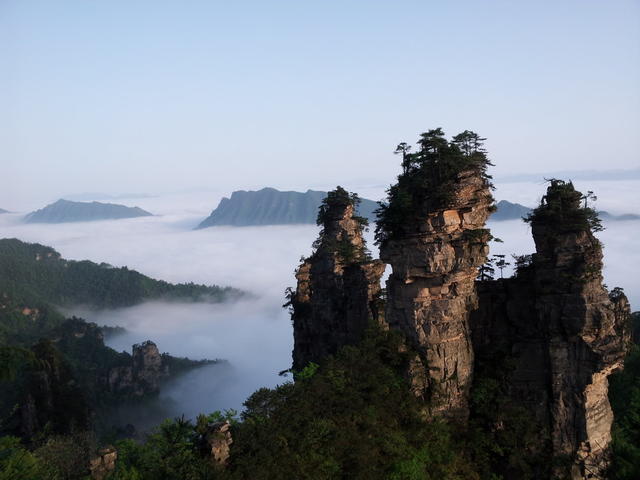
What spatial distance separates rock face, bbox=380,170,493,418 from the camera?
26.9 meters

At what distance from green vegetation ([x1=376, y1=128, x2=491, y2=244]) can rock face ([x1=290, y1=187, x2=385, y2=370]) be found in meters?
14.6

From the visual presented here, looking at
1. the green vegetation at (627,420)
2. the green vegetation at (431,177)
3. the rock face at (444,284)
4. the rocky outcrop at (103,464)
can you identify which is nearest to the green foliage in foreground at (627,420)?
the green vegetation at (627,420)

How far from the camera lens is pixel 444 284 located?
2725 centimetres

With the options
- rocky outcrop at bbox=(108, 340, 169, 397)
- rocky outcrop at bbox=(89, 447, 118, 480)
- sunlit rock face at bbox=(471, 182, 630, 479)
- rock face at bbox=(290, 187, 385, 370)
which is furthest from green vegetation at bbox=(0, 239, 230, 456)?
sunlit rock face at bbox=(471, 182, 630, 479)

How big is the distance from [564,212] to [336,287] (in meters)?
23.1

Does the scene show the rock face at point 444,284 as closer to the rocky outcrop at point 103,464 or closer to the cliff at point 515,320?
the cliff at point 515,320

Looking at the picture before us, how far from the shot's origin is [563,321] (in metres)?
26.9

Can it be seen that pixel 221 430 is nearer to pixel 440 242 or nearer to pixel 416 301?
pixel 416 301

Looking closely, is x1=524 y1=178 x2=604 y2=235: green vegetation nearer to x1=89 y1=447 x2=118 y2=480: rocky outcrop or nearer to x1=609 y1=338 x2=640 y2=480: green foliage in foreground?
x1=609 y1=338 x2=640 y2=480: green foliage in foreground

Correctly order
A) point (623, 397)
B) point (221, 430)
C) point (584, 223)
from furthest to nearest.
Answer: point (623, 397), point (584, 223), point (221, 430)

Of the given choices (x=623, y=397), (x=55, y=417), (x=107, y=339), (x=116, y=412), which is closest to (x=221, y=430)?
(x=623, y=397)

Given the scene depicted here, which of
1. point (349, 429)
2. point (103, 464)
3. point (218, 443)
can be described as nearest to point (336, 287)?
point (349, 429)

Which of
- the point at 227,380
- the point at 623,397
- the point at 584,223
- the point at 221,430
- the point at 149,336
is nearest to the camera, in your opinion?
the point at 221,430

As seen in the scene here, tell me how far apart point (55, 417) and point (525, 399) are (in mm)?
59410
